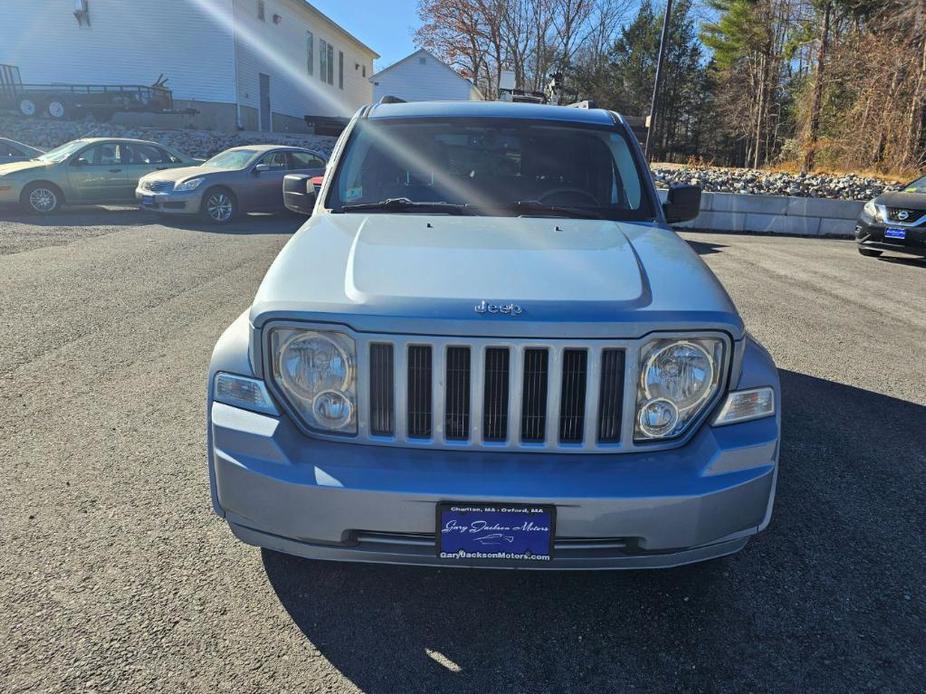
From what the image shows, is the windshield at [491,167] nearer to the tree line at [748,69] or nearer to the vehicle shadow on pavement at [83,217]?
the vehicle shadow on pavement at [83,217]

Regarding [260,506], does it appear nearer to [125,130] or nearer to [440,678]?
[440,678]

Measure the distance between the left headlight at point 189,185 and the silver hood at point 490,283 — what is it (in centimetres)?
1083

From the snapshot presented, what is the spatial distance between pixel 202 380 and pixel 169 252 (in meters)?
5.88

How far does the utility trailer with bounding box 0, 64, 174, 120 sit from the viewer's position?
88.9 feet

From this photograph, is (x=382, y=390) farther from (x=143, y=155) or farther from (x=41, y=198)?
(x=143, y=155)

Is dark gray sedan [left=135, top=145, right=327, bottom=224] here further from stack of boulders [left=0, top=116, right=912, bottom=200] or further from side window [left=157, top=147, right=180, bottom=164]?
stack of boulders [left=0, top=116, right=912, bottom=200]

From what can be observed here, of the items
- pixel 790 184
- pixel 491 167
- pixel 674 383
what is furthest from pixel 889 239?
pixel 674 383

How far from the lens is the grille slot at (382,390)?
224cm

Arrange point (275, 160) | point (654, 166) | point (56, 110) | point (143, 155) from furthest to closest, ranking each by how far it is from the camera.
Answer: point (56, 110), point (654, 166), point (143, 155), point (275, 160)

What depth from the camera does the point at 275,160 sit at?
14125 millimetres

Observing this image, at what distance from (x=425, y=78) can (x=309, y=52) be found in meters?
10.6

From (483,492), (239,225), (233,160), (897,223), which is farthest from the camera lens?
(233,160)

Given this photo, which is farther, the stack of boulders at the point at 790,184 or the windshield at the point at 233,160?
the stack of boulders at the point at 790,184

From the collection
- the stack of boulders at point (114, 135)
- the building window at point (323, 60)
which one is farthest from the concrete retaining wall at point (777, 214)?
the building window at point (323, 60)
